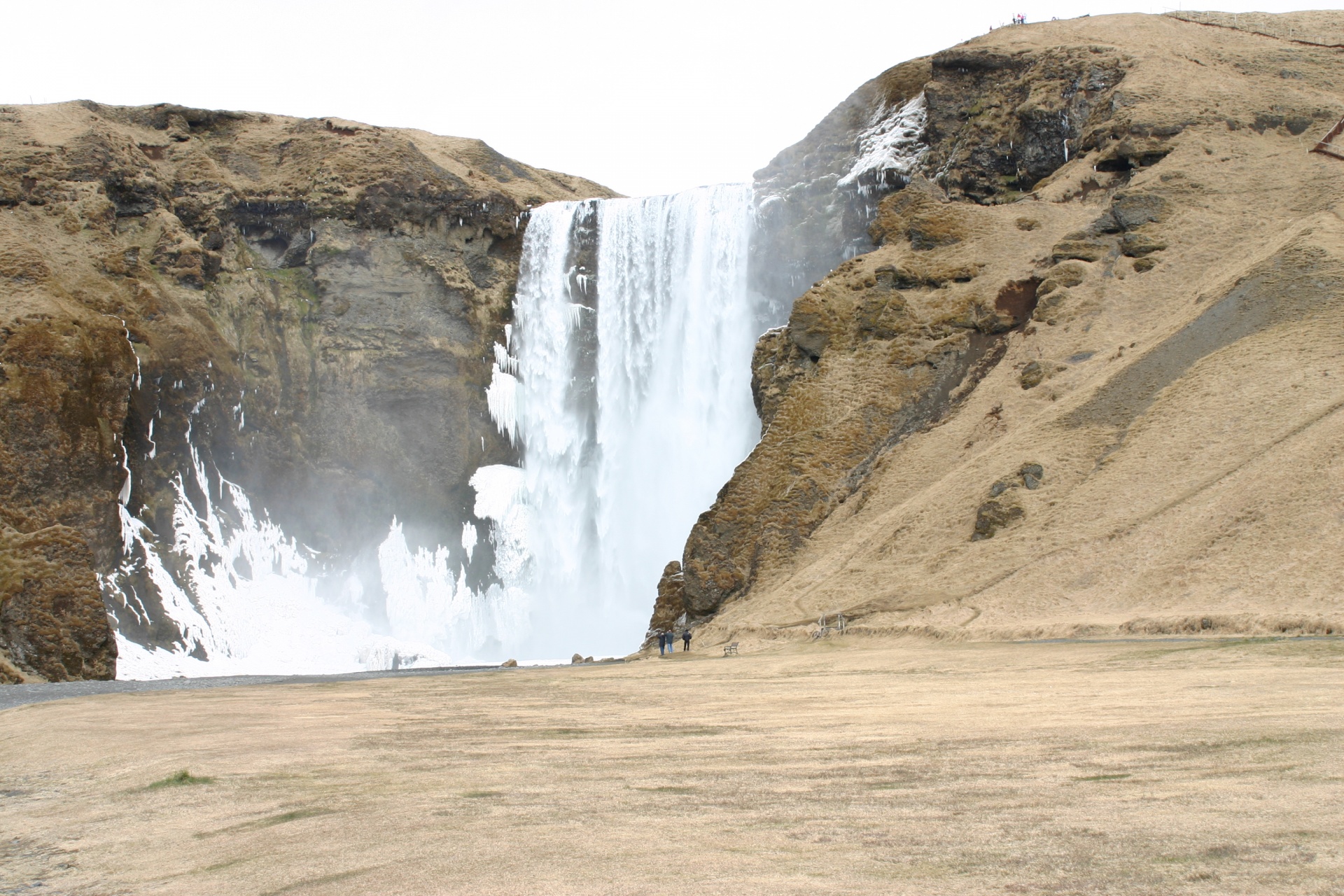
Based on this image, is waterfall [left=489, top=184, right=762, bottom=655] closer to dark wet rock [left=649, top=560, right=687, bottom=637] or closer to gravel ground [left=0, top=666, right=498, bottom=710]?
dark wet rock [left=649, top=560, right=687, bottom=637]

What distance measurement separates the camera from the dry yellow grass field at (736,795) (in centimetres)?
659

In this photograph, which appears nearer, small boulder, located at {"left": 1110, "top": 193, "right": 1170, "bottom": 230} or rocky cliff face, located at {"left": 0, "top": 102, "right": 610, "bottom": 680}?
small boulder, located at {"left": 1110, "top": 193, "right": 1170, "bottom": 230}

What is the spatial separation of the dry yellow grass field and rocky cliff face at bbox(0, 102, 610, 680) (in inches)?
1167

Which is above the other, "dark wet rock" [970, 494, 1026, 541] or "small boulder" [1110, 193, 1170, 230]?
"small boulder" [1110, 193, 1170, 230]

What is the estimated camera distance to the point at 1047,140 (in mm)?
49500

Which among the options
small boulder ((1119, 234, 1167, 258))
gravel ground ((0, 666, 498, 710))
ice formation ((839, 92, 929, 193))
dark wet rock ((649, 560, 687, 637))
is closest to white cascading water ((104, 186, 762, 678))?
ice formation ((839, 92, 929, 193))

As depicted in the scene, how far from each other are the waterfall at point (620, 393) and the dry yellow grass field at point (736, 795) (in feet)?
111

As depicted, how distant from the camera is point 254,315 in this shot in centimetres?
5362

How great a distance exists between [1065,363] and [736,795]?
31.6 meters

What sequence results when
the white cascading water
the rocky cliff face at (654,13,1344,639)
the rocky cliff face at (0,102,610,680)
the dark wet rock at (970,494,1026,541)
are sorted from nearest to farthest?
the rocky cliff face at (654,13,1344,639) < the dark wet rock at (970,494,1026,541) < the rocky cliff face at (0,102,610,680) < the white cascading water

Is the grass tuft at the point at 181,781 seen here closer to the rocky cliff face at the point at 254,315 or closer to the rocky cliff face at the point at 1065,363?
the rocky cliff face at the point at 1065,363

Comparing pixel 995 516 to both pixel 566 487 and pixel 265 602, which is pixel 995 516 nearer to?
pixel 566 487

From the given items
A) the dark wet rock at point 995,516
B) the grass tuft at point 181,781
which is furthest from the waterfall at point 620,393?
the grass tuft at point 181,781

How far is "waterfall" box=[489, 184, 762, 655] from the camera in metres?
50.6
